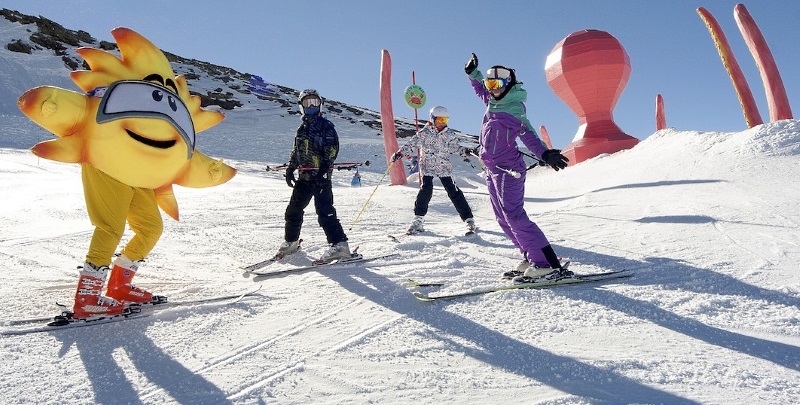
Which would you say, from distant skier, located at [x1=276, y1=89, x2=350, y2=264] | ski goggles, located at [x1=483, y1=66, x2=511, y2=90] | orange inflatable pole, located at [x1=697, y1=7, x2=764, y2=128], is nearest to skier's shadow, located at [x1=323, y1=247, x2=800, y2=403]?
distant skier, located at [x1=276, y1=89, x2=350, y2=264]

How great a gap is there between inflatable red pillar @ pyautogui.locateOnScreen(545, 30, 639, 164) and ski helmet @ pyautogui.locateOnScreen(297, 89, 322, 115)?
13.0 metres

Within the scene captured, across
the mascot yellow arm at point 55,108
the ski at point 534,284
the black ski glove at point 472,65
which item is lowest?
the ski at point 534,284

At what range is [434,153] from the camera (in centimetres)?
641

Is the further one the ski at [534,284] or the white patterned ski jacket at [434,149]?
the white patterned ski jacket at [434,149]

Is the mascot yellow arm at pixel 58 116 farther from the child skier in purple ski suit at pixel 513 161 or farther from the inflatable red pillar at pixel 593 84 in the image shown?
the inflatable red pillar at pixel 593 84

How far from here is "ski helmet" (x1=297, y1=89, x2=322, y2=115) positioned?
4668mm

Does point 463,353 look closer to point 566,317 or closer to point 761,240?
point 566,317

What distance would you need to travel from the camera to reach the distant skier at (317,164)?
182 inches

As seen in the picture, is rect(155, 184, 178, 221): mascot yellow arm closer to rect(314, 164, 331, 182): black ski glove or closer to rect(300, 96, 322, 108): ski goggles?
rect(314, 164, 331, 182): black ski glove

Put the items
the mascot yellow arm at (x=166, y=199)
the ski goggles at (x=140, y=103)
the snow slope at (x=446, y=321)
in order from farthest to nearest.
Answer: the mascot yellow arm at (x=166, y=199), the ski goggles at (x=140, y=103), the snow slope at (x=446, y=321)

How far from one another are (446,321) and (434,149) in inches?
152

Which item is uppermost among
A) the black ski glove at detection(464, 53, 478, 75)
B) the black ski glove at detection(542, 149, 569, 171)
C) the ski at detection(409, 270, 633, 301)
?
the black ski glove at detection(464, 53, 478, 75)

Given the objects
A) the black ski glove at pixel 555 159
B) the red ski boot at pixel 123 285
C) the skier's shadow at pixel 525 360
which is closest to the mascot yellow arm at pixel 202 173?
the red ski boot at pixel 123 285

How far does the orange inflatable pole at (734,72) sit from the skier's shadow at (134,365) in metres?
14.7
